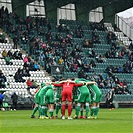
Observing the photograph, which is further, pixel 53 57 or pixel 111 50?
pixel 111 50

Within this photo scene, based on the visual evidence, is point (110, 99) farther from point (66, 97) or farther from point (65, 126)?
point (65, 126)

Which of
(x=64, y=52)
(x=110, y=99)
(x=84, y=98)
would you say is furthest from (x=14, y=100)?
(x=84, y=98)

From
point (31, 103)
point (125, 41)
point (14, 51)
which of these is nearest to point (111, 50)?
point (125, 41)

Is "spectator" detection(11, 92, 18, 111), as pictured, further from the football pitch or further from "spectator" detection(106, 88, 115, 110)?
the football pitch

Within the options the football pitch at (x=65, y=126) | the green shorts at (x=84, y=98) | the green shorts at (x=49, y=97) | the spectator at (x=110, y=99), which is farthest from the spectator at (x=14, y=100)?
the football pitch at (x=65, y=126)

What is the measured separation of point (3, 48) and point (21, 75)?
4405mm

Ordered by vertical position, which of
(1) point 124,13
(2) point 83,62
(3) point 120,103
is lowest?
(3) point 120,103

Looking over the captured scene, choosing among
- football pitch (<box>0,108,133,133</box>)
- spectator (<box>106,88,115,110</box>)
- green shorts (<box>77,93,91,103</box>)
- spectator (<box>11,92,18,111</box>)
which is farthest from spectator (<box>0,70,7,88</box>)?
football pitch (<box>0,108,133,133</box>)

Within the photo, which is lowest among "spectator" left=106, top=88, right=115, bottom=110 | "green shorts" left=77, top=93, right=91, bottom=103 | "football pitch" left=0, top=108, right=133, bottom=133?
"spectator" left=106, top=88, right=115, bottom=110

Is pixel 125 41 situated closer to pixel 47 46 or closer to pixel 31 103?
pixel 47 46

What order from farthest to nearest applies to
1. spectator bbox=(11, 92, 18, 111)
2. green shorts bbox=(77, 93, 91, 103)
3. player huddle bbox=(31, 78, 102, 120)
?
spectator bbox=(11, 92, 18, 111)
green shorts bbox=(77, 93, 91, 103)
player huddle bbox=(31, 78, 102, 120)

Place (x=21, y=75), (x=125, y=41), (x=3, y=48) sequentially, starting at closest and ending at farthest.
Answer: (x=21, y=75) → (x=3, y=48) → (x=125, y=41)

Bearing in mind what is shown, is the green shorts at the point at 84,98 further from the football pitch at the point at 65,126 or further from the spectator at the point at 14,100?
the spectator at the point at 14,100

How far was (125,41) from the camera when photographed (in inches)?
2596
